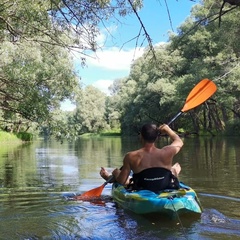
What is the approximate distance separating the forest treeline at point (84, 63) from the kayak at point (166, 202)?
1.36 m

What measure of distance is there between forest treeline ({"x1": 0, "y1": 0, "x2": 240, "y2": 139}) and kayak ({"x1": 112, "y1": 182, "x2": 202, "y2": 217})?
1363mm

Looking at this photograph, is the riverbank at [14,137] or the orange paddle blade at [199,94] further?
the riverbank at [14,137]

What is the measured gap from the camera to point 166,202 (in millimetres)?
4969

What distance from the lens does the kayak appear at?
4.96m

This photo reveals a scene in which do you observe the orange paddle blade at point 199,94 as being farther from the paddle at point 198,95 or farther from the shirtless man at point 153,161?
the shirtless man at point 153,161

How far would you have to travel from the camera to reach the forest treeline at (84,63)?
17.6 feet

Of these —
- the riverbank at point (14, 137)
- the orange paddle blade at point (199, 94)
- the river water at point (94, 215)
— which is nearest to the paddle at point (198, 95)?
the orange paddle blade at point (199, 94)

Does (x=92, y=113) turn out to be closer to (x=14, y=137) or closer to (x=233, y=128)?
(x=14, y=137)

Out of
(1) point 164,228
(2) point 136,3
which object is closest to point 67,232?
(1) point 164,228

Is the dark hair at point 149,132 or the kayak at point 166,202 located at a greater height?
the dark hair at point 149,132

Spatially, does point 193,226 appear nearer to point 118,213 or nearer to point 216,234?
point 216,234

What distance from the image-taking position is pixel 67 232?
4617 mm

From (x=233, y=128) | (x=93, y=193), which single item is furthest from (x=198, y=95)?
(x=233, y=128)

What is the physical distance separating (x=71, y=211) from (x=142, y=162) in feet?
4.44
